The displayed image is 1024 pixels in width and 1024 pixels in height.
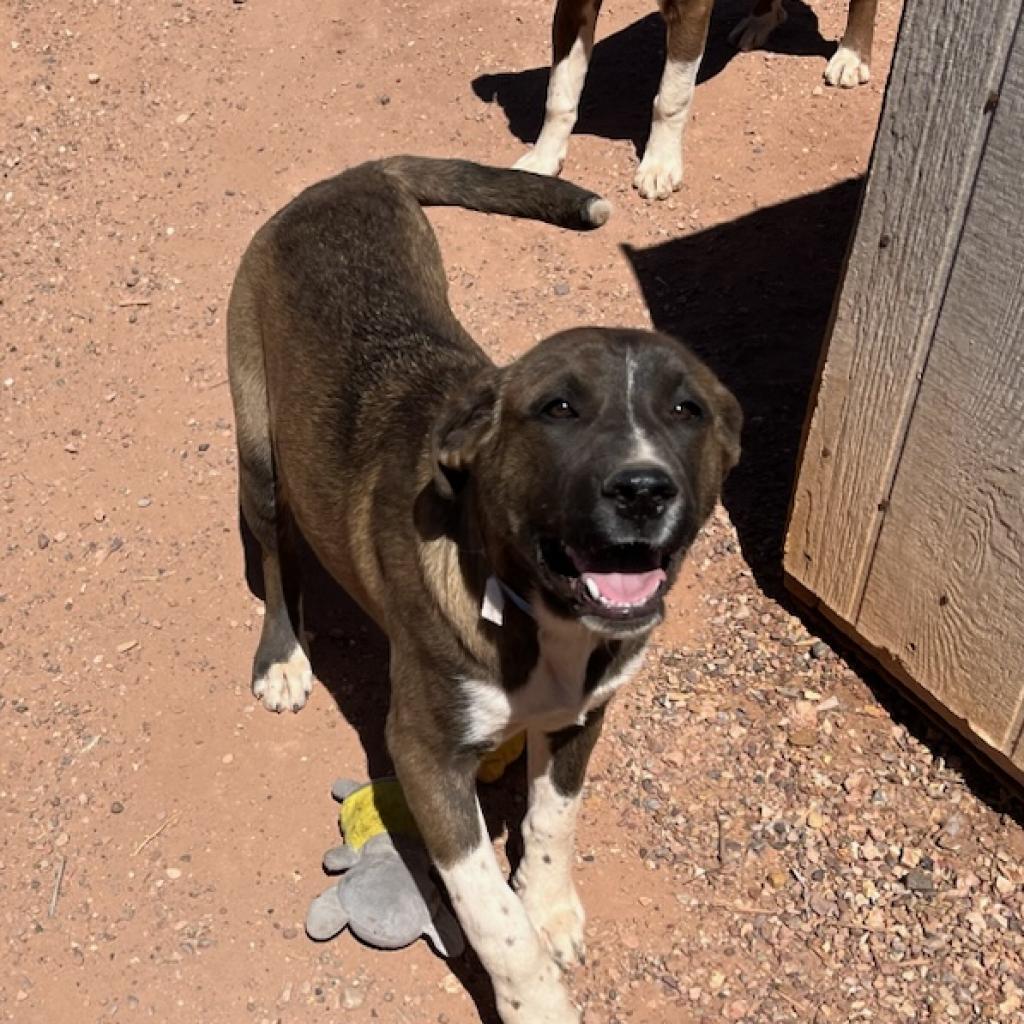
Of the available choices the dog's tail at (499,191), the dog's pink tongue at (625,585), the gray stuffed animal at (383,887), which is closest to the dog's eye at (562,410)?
the dog's pink tongue at (625,585)

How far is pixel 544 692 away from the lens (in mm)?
3080

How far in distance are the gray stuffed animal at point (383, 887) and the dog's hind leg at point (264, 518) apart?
633mm

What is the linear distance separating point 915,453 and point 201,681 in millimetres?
2560

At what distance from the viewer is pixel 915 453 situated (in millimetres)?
3871

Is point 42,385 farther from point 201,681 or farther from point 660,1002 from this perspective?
point 660,1002

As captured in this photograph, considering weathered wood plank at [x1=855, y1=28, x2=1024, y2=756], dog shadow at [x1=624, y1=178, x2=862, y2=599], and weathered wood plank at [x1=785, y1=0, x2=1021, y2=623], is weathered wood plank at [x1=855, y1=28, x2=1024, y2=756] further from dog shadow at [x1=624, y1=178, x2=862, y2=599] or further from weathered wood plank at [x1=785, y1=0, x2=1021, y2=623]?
dog shadow at [x1=624, y1=178, x2=862, y2=599]

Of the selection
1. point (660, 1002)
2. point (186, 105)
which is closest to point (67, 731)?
point (660, 1002)

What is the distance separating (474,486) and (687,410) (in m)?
0.53

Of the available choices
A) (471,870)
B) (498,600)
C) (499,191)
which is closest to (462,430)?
(498,600)

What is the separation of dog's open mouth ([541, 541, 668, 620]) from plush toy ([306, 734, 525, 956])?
1150 millimetres

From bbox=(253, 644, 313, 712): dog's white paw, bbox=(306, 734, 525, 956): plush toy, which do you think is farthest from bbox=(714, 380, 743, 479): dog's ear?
bbox=(253, 644, 313, 712): dog's white paw

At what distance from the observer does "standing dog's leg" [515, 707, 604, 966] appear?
11.4ft

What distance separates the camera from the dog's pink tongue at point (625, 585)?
2.74 metres

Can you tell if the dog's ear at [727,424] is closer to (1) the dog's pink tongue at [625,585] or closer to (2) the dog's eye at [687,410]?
(2) the dog's eye at [687,410]
